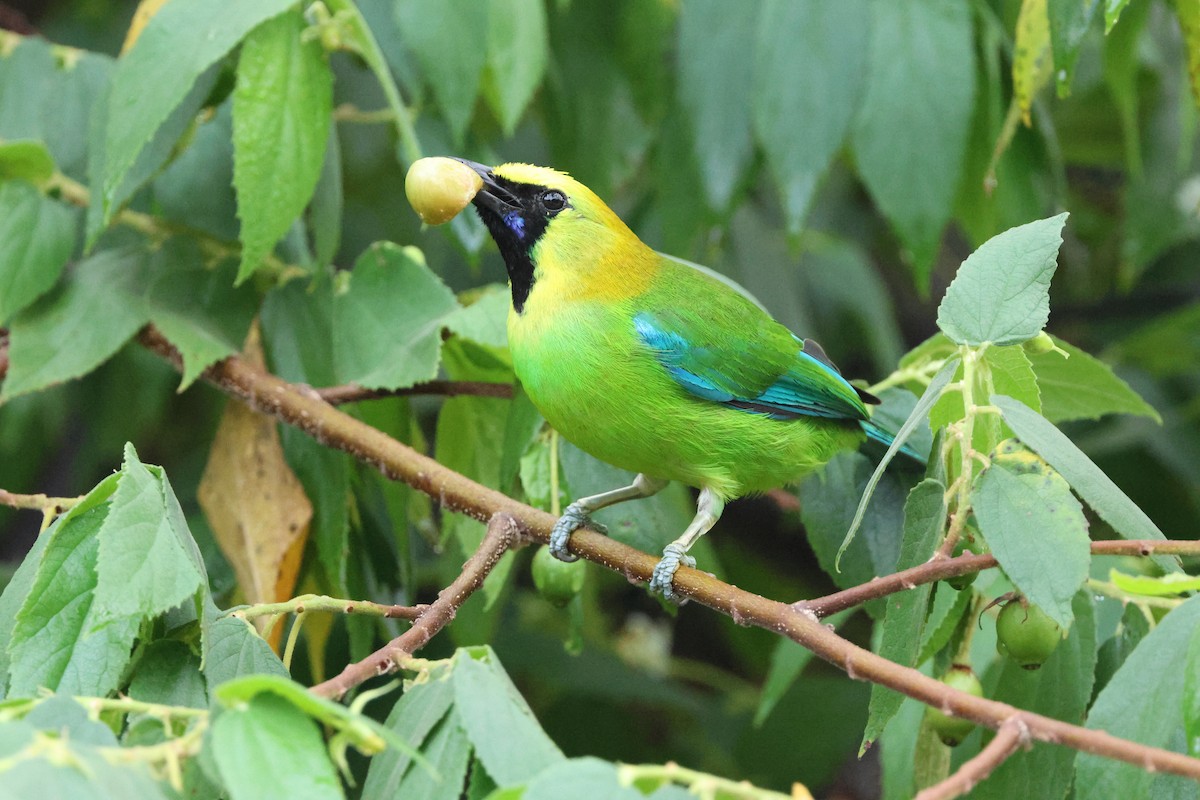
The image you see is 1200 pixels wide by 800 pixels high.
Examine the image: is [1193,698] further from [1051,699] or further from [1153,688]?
[1051,699]

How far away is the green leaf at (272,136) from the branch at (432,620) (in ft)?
2.25

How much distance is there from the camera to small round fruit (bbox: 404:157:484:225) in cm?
212

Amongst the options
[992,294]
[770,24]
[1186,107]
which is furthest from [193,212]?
[1186,107]

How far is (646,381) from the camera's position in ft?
7.34

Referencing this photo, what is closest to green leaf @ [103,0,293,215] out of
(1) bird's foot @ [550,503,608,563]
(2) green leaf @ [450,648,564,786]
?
(1) bird's foot @ [550,503,608,563]

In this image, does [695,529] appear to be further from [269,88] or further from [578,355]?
[269,88]

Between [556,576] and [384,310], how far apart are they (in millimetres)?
703

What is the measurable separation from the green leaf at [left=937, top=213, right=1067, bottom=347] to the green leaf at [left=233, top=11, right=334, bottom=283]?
45.4 inches

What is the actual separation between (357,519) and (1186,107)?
2229 millimetres

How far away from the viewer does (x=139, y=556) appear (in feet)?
4.56

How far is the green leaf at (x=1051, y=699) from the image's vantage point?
71.6 inches

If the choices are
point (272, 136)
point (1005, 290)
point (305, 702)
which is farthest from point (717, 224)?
point (305, 702)

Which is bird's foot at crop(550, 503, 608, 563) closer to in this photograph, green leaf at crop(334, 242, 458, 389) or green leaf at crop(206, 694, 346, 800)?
green leaf at crop(334, 242, 458, 389)

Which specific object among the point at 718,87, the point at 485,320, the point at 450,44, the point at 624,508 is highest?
the point at 450,44
